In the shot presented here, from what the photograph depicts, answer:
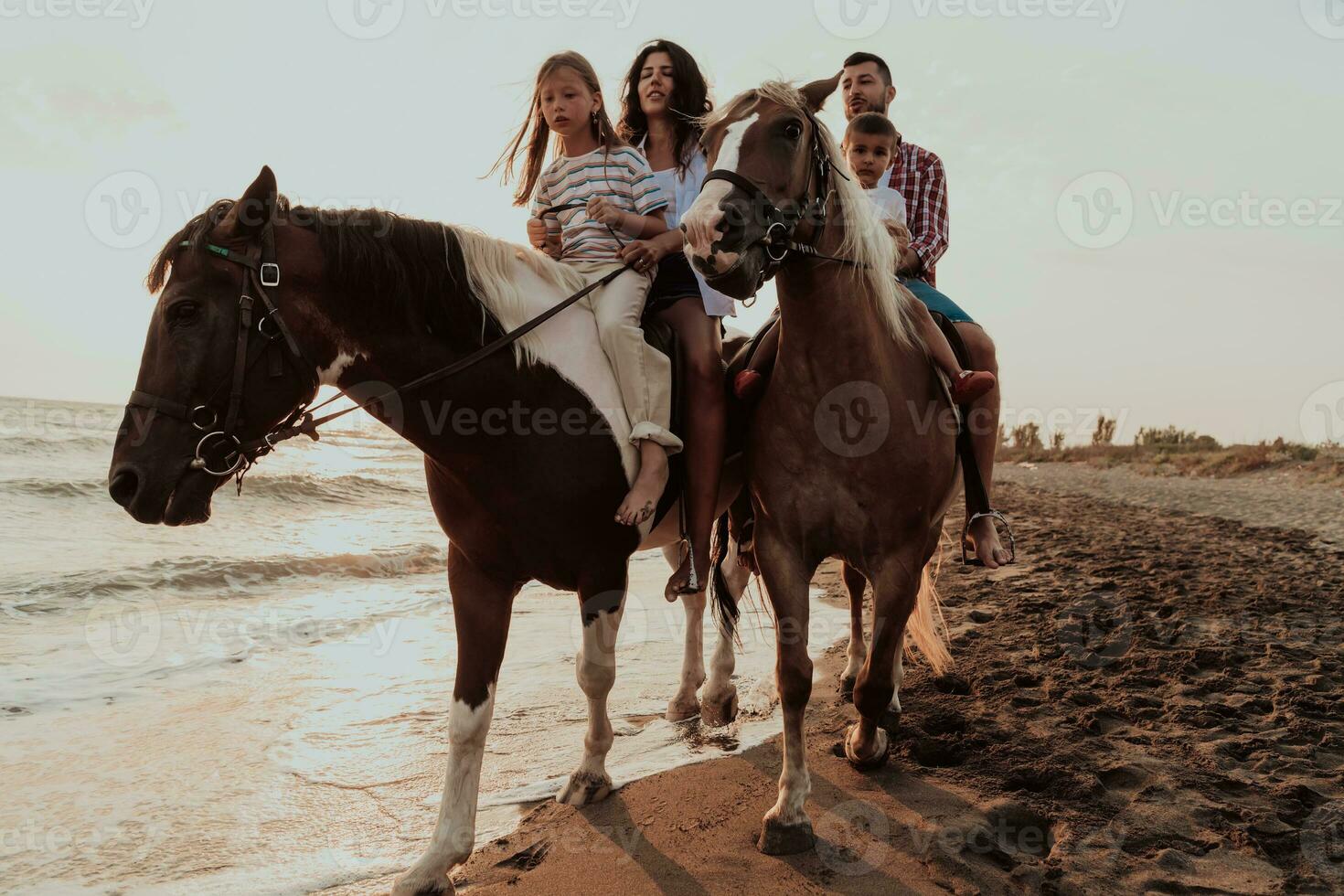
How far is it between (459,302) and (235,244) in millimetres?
732

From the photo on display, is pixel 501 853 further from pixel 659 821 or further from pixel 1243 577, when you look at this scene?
pixel 1243 577

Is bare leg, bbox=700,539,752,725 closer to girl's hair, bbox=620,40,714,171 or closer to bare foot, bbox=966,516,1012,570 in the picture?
bare foot, bbox=966,516,1012,570

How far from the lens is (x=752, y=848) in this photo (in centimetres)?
330

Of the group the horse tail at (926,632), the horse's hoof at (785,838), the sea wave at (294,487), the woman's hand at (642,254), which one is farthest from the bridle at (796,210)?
the sea wave at (294,487)

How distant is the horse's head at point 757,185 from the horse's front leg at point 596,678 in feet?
4.16

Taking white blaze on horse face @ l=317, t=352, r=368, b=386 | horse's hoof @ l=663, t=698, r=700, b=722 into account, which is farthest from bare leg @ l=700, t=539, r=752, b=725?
white blaze on horse face @ l=317, t=352, r=368, b=386

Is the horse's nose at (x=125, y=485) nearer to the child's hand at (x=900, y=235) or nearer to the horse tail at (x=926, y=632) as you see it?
the child's hand at (x=900, y=235)

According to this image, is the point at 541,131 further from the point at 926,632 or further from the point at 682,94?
the point at 926,632

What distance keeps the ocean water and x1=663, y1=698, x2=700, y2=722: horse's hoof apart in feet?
0.21

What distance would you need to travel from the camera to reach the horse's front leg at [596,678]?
3395 mm

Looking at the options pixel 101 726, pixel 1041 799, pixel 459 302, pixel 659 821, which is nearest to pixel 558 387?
pixel 459 302

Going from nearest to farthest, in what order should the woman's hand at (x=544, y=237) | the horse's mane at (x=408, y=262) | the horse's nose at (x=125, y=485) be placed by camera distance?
the horse's nose at (x=125, y=485) → the horse's mane at (x=408, y=262) → the woman's hand at (x=544, y=237)

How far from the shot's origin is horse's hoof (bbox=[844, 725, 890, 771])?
385 cm

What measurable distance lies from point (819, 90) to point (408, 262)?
→ 171 cm
